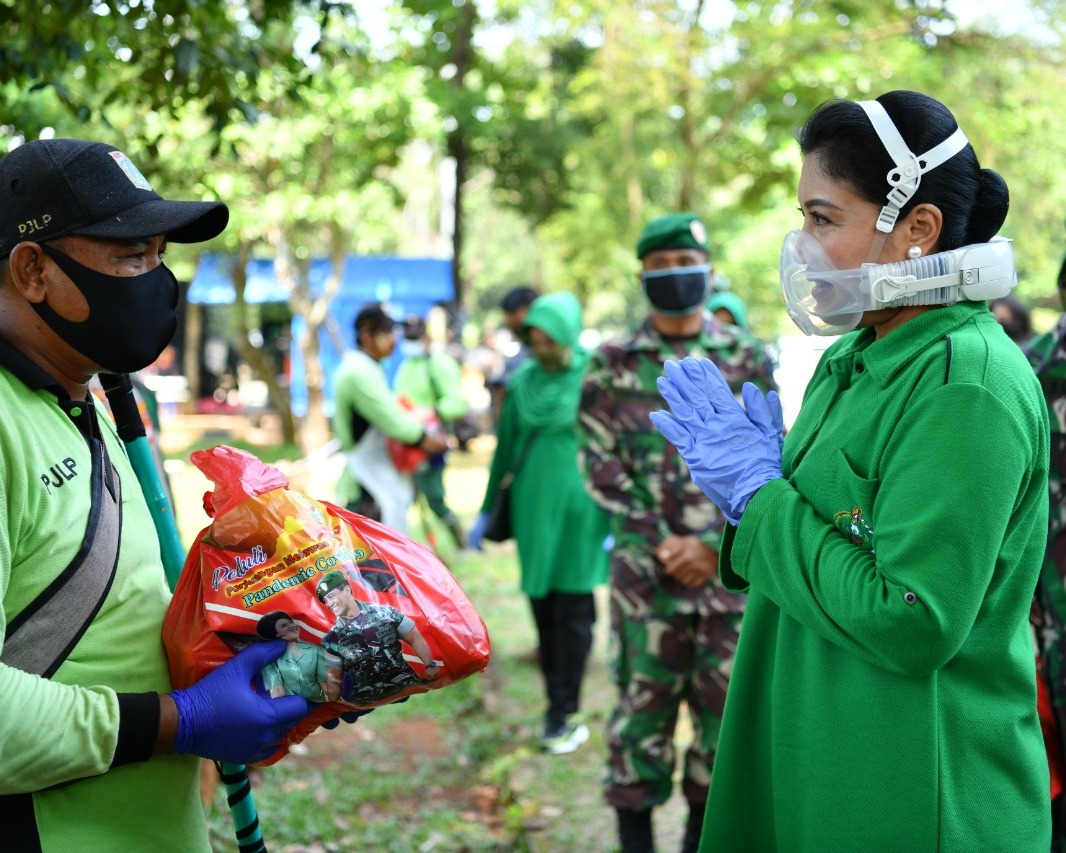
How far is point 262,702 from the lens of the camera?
76.0 inches

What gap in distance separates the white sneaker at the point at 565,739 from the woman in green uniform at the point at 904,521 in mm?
3460

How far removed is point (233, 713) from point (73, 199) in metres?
0.91

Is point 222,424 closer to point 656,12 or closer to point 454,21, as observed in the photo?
point 454,21

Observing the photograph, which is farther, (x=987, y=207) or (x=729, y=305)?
(x=729, y=305)

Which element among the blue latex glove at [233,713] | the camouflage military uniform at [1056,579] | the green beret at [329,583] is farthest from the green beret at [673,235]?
the blue latex glove at [233,713]

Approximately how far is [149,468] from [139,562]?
0.32 metres

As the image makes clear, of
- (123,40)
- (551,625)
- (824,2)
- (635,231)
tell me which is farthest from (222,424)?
(123,40)

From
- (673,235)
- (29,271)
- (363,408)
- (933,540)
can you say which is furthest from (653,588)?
(363,408)

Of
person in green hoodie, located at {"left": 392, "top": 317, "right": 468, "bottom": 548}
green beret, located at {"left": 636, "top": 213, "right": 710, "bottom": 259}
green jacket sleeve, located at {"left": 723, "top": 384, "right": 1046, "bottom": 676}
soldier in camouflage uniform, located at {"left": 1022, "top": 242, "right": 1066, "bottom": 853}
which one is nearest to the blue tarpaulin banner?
person in green hoodie, located at {"left": 392, "top": 317, "right": 468, "bottom": 548}

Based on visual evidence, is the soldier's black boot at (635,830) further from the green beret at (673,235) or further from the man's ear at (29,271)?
A: the man's ear at (29,271)

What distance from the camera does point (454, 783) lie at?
17.9ft

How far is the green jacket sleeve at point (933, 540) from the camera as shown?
1.78 metres

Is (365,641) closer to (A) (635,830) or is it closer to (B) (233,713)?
(B) (233,713)

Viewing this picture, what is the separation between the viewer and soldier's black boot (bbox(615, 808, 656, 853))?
3953 mm
